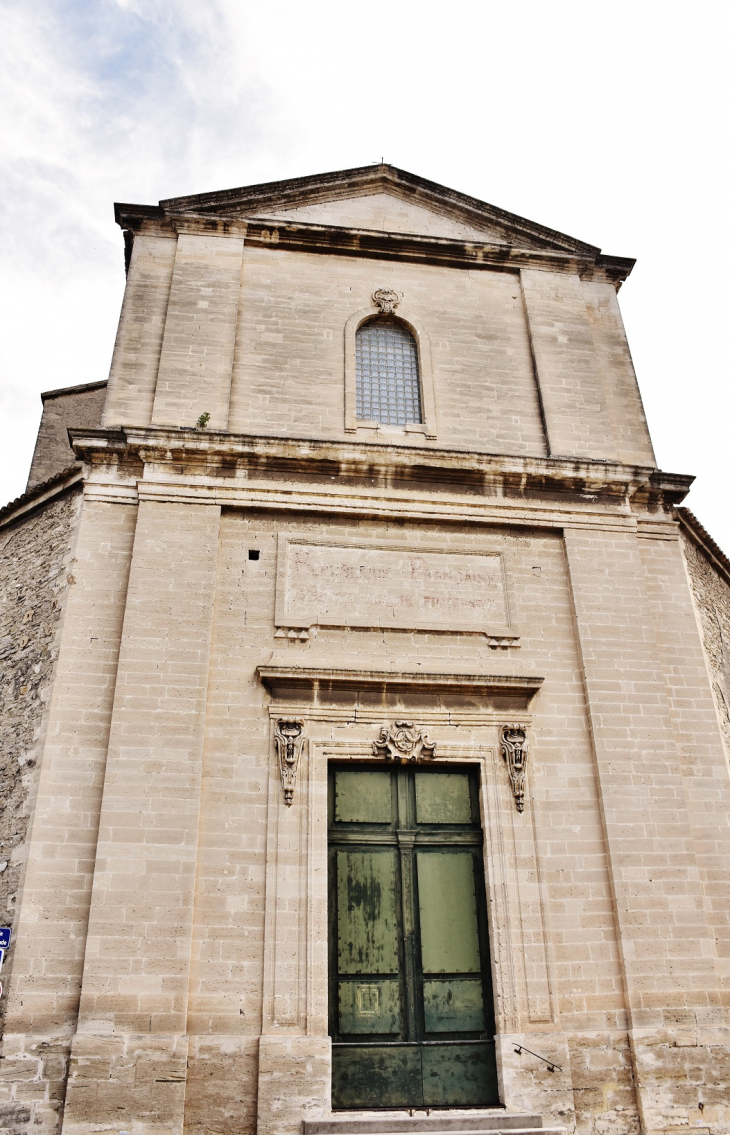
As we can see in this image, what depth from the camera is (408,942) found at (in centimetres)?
827

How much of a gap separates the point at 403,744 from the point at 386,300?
19.5 ft

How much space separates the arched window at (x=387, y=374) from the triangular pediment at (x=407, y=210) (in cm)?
163

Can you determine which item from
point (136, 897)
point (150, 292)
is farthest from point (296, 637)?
point (150, 292)

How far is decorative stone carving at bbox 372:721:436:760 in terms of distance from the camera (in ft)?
28.9

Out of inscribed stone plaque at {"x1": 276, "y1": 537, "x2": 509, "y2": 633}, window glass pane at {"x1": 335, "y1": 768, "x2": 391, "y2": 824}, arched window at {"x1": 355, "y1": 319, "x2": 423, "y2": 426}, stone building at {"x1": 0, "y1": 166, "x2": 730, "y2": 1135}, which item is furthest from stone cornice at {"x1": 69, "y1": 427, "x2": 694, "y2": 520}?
window glass pane at {"x1": 335, "y1": 768, "x2": 391, "y2": 824}

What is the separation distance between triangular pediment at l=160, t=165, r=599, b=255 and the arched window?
5.34 ft

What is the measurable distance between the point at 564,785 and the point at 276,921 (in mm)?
3134

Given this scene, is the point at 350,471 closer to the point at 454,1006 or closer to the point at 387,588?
the point at 387,588

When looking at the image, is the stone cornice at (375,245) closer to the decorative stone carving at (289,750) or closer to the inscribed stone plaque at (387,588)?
the inscribed stone plaque at (387,588)

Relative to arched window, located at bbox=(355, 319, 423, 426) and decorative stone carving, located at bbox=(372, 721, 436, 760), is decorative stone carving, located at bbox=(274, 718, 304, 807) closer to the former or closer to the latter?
decorative stone carving, located at bbox=(372, 721, 436, 760)

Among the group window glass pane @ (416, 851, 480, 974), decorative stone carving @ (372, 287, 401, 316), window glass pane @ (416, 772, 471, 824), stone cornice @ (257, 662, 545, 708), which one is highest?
decorative stone carving @ (372, 287, 401, 316)

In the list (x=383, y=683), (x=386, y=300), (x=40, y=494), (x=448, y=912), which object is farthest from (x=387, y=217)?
(x=448, y=912)

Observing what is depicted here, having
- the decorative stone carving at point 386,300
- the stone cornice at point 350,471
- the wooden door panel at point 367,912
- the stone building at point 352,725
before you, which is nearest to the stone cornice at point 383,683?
the stone building at point 352,725

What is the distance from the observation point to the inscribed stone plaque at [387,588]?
9352 millimetres
